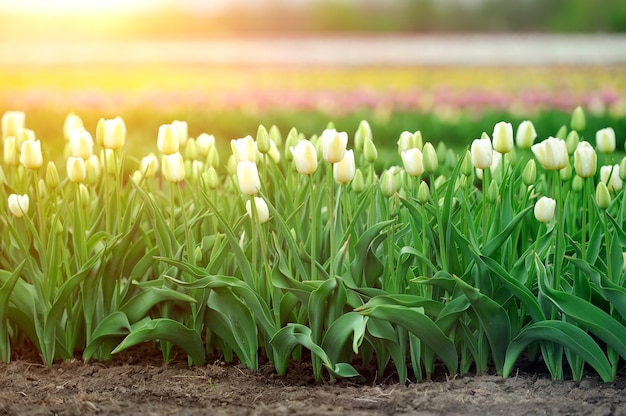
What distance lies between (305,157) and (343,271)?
0.43 meters

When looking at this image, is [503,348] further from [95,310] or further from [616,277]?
[95,310]

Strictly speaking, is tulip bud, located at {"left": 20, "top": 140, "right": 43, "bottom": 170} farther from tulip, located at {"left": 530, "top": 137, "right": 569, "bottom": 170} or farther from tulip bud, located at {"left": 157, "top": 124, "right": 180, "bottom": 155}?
tulip, located at {"left": 530, "top": 137, "right": 569, "bottom": 170}

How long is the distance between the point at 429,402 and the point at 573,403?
0.37 metres

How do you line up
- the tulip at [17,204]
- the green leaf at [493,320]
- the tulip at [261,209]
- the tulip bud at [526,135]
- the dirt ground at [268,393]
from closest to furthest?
the dirt ground at [268,393] → the green leaf at [493,320] → the tulip at [261,209] → the tulip at [17,204] → the tulip bud at [526,135]

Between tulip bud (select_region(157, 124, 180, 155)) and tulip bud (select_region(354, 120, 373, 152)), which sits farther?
tulip bud (select_region(354, 120, 373, 152))

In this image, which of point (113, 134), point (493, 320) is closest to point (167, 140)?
point (113, 134)

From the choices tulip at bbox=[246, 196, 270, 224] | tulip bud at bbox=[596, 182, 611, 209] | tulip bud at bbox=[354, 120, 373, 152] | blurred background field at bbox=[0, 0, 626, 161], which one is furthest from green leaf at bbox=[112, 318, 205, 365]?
blurred background field at bbox=[0, 0, 626, 161]

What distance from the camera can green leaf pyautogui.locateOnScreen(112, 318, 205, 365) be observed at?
7.80 feet

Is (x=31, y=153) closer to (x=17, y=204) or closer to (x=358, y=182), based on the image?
(x=17, y=204)

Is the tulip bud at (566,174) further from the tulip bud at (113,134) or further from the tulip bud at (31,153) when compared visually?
the tulip bud at (31,153)

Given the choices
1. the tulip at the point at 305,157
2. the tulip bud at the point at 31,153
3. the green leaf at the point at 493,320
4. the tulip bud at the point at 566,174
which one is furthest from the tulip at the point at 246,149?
the tulip bud at the point at 566,174

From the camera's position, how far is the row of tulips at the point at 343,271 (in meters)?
2.29

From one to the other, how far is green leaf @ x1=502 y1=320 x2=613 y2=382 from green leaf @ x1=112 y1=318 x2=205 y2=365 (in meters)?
0.90

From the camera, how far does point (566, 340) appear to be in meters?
2.28
